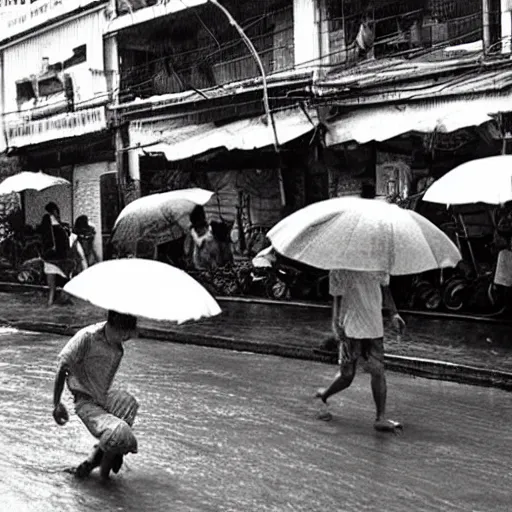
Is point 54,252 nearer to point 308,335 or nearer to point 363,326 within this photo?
point 308,335

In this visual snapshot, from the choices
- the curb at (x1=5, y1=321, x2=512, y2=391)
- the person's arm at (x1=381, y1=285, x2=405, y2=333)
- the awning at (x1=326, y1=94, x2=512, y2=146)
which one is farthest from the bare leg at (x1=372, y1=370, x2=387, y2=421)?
the awning at (x1=326, y1=94, x2=512, y2=146)

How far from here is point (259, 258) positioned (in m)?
18.2

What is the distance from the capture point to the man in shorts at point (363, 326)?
27.0 ft

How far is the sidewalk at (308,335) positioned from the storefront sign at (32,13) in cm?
977

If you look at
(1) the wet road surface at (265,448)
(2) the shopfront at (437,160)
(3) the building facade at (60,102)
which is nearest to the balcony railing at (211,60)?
(3) the building facade at (60,102)

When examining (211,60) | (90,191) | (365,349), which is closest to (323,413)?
(365,349)

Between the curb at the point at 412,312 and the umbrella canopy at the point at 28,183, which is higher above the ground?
the umbrella canopy at the point at 28,183

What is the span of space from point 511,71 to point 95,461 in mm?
10151

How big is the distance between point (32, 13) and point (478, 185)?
64.3ft

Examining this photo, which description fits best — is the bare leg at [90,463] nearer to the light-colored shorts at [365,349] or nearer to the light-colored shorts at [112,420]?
the light-colored shorts at [112,420]

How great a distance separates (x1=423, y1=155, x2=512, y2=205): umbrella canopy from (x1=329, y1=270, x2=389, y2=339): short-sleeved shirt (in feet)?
10.1

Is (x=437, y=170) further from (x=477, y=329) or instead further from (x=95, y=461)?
(x=95, y=461)

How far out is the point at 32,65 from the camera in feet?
93.3

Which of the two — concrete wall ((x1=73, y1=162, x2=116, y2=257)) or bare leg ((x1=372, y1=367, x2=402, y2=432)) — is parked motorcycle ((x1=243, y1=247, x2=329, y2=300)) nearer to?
concrete wall ((x1=73, y1=162, x2=116, y2=257))
